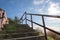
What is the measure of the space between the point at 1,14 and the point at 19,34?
5397 millimetres

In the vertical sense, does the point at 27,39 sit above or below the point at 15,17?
below

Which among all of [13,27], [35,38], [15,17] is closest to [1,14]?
[15,17]

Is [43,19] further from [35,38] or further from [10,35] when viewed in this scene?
[10,35]

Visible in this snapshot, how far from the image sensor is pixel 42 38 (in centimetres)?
513

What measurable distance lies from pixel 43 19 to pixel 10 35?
1439 mm

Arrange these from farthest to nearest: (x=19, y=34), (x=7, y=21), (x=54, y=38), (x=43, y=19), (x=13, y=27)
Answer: (x=7, y=21)
(x=13, y=27)
(x=54, y=38)
(x=19, y=34)
(x=43, y=19)

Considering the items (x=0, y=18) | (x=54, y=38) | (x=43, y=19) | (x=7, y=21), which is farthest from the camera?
(x=7, y=21)

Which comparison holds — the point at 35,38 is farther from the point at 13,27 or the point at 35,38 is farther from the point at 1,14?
the point at 1,14

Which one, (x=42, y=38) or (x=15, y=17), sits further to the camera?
(x=15, y=17)

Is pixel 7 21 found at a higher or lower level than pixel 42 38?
higher

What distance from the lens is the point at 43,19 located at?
195 inches

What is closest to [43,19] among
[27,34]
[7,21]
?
[27,34]

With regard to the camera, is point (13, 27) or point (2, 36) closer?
point (2, 36)

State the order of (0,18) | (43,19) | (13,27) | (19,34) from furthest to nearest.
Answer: (0,18), (13,27), (19,34), (43,19)
